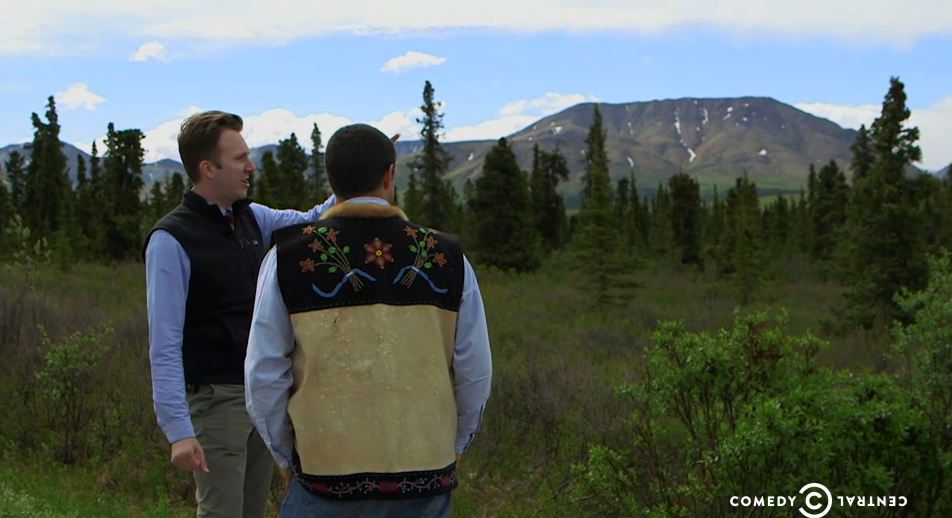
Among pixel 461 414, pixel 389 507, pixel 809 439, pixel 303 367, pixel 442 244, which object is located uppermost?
pixel 442 244

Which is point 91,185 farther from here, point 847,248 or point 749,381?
point 749,381

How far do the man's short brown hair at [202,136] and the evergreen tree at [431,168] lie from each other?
3333 cm

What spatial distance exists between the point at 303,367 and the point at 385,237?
46cm

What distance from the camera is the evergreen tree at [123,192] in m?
34.8

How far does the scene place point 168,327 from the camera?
3.09m

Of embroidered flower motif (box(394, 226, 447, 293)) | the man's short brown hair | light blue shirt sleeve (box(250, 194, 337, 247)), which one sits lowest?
embroidered flower motif (box(394, 226, 447, 293))

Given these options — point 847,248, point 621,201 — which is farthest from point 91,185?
point 847,248

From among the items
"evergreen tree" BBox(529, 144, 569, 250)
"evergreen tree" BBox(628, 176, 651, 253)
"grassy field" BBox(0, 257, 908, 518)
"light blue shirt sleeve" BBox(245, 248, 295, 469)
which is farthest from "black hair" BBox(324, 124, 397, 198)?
"evergreen tree" BBox(529, 144, 569, 250)

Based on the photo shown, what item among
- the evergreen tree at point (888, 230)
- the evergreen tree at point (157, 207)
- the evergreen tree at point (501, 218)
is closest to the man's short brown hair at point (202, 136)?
the evergreen tree at point (888, 230)

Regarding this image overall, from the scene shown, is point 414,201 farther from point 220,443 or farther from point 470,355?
point 470,355

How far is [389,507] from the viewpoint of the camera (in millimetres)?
2500

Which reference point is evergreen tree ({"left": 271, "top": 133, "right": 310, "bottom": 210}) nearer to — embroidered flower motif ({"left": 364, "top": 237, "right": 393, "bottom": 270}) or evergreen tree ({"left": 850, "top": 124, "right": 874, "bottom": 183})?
evergreen tree ({"left": 850, "top": 124, "right": 874, "bottom": 183})

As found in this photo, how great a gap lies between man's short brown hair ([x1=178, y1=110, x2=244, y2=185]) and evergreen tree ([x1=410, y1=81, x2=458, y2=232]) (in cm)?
3333

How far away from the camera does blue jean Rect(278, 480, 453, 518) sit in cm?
249
